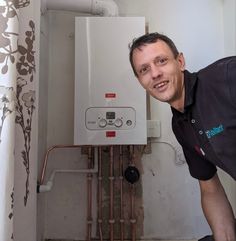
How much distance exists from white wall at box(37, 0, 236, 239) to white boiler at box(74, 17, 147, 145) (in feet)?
0.78

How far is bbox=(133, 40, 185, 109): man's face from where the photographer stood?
101 centimetres

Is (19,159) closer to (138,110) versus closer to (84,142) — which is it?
(84,142)

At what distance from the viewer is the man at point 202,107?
91cm

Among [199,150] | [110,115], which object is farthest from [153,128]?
[199,150]

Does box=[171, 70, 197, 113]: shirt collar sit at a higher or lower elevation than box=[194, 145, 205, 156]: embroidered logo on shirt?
higher

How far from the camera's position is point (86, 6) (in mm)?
1619

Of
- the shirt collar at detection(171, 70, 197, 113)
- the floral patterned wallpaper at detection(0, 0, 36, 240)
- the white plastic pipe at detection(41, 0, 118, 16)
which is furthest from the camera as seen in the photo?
the white plastic pipe at detection(41, 0, 118, 16)

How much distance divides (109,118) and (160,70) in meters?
0.55

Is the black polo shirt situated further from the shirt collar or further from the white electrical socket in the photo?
the white electrical socket

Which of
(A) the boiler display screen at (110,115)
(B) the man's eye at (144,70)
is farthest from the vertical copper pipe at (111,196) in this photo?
(B) the man's eye at (144,70)

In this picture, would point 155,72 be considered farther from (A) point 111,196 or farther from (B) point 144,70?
(A) point 111,196

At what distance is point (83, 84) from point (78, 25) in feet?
1.07

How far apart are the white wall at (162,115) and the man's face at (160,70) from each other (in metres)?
0.70

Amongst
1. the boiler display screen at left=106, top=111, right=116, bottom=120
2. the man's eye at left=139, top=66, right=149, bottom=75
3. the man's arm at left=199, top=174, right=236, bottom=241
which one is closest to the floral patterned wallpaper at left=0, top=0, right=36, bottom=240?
the man's eye at left=139, top=66, right=149, bottom=75
